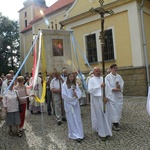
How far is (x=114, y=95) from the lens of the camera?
6.16m

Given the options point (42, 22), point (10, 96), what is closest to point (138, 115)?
point (10, 96)

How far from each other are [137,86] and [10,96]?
8493 millimetres

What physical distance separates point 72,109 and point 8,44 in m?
31.6

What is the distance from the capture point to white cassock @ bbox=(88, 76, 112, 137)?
5.19 meters

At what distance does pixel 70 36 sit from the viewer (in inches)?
297

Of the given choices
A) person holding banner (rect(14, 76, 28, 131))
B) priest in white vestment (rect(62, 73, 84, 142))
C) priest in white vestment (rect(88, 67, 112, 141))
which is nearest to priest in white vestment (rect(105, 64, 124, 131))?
priest in white vestment (rect(88, 67, 112, 141))

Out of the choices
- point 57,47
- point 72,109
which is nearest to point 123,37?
point 57,47

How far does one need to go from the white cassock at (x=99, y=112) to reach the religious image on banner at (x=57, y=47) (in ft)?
6.74

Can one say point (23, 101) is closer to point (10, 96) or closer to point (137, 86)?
point (10, 96)

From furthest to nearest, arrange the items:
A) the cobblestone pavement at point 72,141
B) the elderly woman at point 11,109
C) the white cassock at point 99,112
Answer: the elderly woman at point 11,109
the white cassock at point 99,112
the cobblestone pavement at point 72,141

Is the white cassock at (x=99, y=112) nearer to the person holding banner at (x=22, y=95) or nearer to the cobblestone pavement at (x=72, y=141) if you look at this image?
the cobblestone pavement at (x=72, y=141)

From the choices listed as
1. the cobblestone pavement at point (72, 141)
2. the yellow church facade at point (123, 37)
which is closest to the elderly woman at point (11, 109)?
the cobblestone pavement at point (72, 141)

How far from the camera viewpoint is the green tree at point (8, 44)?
1323 inches

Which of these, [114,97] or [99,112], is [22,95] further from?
[114,97]
